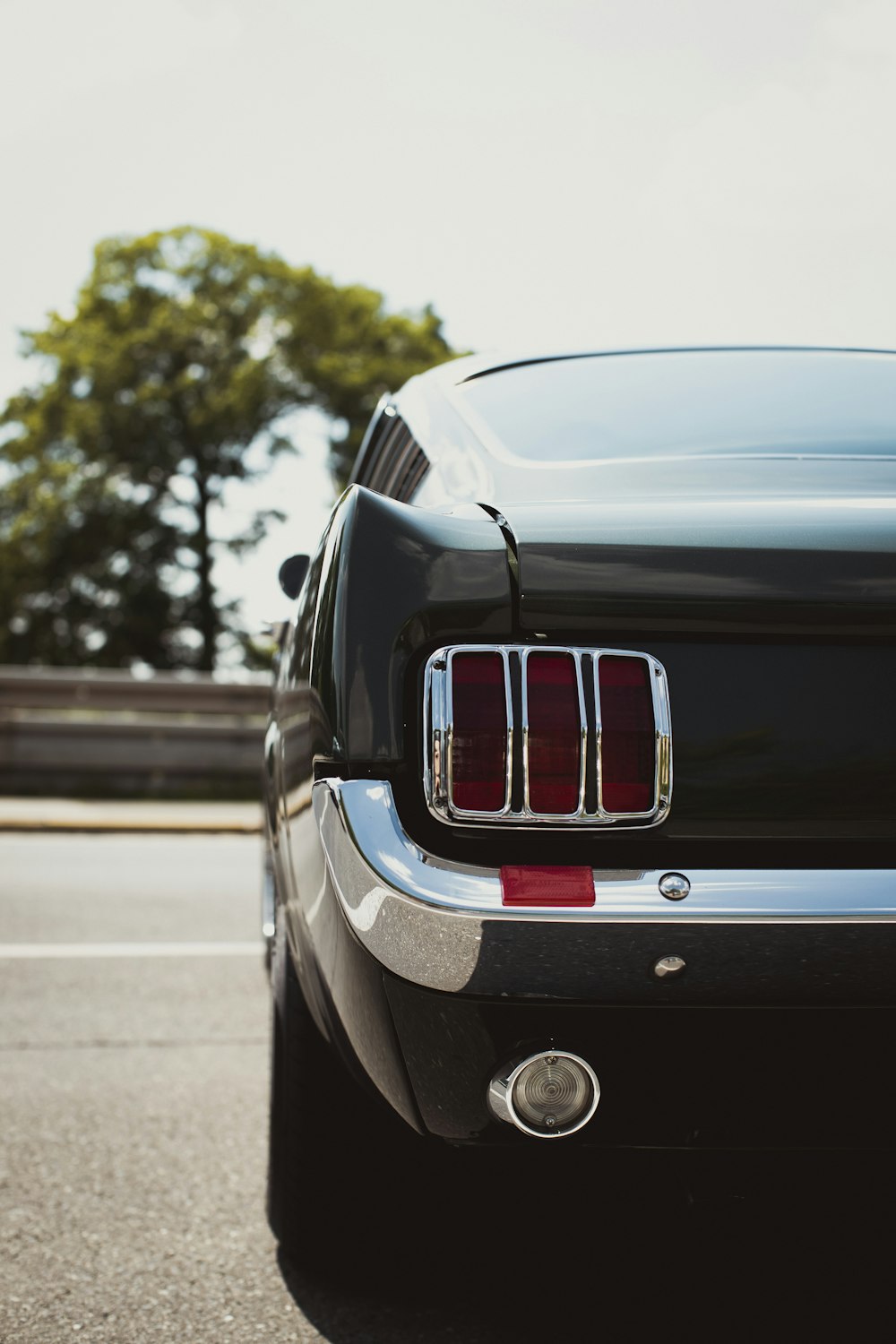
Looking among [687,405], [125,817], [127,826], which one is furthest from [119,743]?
[687,405]

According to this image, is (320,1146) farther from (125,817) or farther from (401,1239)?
(125,817)

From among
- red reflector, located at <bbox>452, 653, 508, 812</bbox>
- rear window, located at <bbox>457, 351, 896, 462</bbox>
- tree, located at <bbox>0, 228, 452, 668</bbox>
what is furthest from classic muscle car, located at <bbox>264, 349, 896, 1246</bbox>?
tree, located at <bbox>0, 228, 452, 668</bbox>

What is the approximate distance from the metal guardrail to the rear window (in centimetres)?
932

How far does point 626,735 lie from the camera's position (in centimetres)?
162

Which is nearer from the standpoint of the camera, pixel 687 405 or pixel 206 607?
pixel 687 405

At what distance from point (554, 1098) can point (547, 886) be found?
26 centimetres

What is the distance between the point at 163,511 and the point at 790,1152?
34.2 metres

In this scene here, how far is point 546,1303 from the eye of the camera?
2.14 m

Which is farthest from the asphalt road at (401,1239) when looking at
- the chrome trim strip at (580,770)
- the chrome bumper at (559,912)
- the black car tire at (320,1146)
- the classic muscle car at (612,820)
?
the chrome trim strip at (580,770)

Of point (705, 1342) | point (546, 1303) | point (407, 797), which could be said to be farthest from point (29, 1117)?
point (407, 797)

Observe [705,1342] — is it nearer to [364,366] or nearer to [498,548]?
[498,548]

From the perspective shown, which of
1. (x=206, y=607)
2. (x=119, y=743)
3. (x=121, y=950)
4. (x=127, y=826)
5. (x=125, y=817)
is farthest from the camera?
(x=206, y=607)

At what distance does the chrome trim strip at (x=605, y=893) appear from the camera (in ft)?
5.02

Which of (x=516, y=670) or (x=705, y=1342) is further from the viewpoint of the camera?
(x=705, y=1342)
